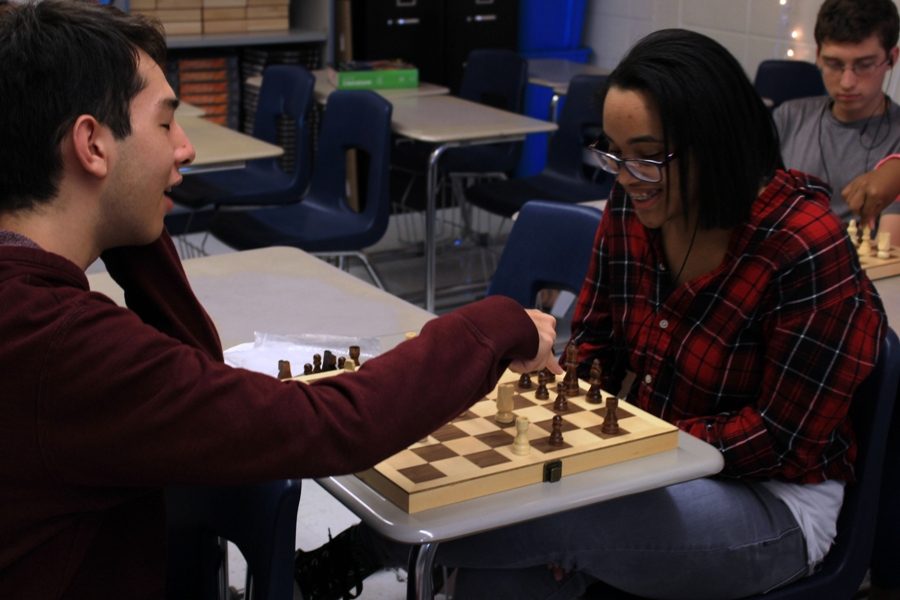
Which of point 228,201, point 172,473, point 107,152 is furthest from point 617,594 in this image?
point 228,201

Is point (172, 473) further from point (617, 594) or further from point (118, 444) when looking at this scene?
point (617, 594)

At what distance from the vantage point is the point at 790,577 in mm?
1851

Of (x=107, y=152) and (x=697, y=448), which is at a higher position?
(x=107, y=152)

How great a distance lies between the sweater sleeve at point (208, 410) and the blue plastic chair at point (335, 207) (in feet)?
9.02

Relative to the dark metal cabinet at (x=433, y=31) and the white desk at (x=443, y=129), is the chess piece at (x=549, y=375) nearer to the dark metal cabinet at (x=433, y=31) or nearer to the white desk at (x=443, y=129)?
the white desk at (x=443, y=129)

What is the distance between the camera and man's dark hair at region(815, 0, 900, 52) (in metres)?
3.21

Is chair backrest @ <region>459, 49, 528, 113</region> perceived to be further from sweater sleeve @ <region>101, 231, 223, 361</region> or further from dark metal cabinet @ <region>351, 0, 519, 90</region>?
→ sweater sleeve @ <region>101, 231, 223, 361</region>

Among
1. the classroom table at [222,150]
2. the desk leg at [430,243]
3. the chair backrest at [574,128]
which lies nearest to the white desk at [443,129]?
the desk leg at [430,243]

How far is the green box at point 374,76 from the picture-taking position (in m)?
5.24

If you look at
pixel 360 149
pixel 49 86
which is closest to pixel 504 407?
pixel 49 86

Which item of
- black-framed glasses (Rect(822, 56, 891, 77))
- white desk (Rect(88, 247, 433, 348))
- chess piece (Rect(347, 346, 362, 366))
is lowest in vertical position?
white desk (Rect(88, 247, 433, 348))

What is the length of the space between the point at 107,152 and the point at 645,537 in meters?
0.97

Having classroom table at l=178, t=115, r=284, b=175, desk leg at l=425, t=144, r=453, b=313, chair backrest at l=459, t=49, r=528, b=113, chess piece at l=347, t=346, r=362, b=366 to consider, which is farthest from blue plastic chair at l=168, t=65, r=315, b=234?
chess piece at l=347, t=346, r=362, b=366

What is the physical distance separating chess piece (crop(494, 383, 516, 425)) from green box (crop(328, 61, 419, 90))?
371 centimetres
